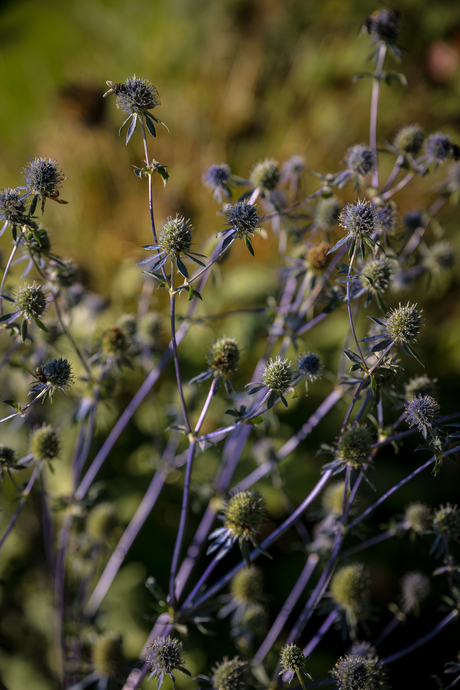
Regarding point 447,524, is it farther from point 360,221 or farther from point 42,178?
point 42,178

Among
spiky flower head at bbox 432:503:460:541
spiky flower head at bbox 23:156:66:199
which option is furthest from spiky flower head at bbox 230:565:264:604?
spiky flower head at bbox 23:156:66:199

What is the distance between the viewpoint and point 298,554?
2910 millimetres

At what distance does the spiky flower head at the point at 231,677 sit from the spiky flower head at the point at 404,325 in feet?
3.63

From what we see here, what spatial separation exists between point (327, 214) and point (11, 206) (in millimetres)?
1279

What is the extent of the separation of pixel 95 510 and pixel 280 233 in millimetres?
1597

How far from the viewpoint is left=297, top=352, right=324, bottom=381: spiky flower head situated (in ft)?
5.21

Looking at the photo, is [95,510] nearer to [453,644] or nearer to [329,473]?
[329,473]

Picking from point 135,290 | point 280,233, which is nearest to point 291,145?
point 135,290

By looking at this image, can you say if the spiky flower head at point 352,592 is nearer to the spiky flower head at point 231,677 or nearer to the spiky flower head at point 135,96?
the spiky flower head at point 231,677

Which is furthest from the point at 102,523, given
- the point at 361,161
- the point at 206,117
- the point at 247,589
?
the point at 206,117

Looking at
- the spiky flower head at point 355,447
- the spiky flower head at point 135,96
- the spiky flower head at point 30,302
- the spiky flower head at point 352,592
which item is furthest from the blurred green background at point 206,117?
the spiky flower head at point 135,96

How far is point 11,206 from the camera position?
1.44 m

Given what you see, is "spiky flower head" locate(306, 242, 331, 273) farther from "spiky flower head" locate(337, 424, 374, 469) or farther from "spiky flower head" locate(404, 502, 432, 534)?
"spiky flower head" locate(404, 502, 432, 534)

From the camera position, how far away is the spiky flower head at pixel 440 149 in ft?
→ 6.54
